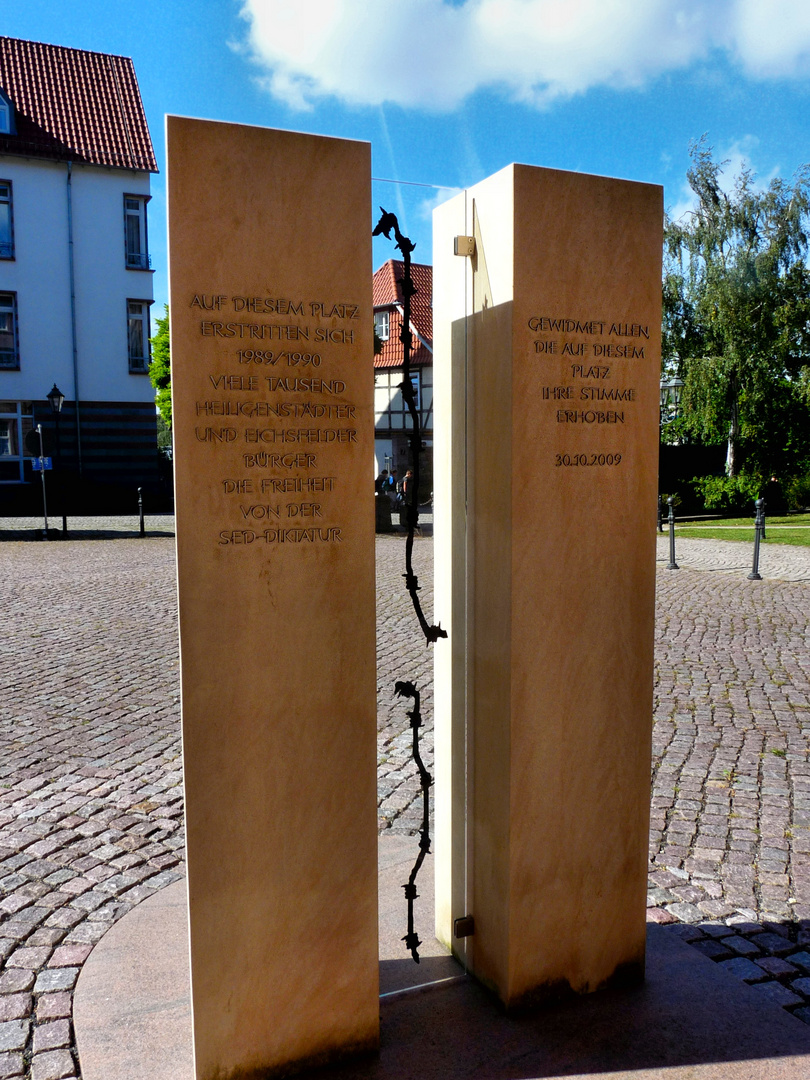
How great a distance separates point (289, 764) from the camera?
230 cm

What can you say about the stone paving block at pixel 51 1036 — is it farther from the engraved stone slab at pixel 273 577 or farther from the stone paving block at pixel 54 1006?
the engraved stone slab at pixel 273 577

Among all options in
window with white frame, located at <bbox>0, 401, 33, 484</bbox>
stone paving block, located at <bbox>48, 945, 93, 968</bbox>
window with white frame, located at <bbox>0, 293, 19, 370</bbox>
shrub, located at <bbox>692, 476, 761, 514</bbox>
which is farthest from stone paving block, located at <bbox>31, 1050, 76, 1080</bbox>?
window with white frame, located at <bbox>0, 293, 19, 370</bbox>

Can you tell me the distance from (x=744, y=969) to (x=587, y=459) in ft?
5.97

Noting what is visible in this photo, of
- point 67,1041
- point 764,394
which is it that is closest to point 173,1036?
point 67,1041

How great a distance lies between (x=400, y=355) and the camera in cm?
275

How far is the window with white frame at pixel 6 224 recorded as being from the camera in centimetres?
3052

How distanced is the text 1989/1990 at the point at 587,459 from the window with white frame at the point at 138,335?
31.6 m

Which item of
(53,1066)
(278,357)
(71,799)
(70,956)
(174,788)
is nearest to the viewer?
(278,357)

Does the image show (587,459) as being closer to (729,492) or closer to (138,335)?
(729,492)

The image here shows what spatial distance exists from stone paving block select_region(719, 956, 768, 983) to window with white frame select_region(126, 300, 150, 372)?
31.7m

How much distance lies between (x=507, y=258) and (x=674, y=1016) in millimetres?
2236

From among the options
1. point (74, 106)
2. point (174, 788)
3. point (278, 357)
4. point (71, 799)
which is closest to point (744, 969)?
point (278, 357)

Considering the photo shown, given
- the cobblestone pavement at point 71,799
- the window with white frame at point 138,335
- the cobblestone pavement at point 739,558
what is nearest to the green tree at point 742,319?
the cobblestone pavement at point 739,558

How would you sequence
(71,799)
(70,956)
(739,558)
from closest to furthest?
(70,956)
(71,799)
(739,558)
